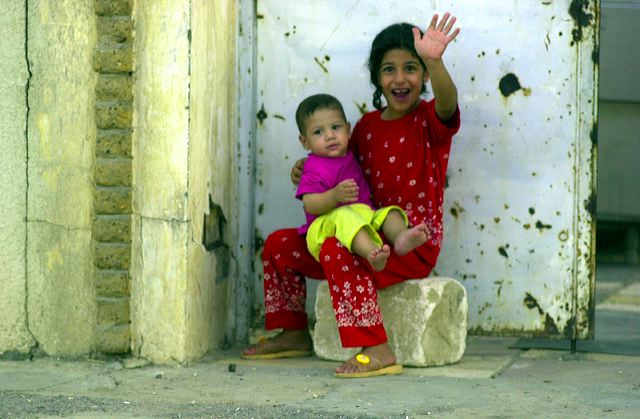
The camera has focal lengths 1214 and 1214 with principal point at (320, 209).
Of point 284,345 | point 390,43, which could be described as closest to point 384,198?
point 390,43

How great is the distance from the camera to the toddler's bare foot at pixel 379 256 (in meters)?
4.46

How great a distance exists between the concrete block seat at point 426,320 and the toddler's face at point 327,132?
0.56 m

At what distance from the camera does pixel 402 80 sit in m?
4.94

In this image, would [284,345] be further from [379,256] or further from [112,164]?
[112,164]

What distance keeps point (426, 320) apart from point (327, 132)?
2.78ft

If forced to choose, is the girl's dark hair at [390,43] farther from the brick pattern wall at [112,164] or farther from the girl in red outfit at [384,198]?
the brick pattern wall at [112,164]

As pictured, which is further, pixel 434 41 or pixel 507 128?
pixel 507 128

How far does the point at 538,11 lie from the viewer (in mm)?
5234

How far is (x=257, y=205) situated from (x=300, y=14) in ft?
2.87

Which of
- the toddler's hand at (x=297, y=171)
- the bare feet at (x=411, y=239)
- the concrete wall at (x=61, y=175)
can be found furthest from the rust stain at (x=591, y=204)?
the concrete wall at (x=61, y=175)

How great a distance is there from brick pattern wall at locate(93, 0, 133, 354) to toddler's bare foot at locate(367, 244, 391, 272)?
99cm

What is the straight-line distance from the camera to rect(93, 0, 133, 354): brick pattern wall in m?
4.73

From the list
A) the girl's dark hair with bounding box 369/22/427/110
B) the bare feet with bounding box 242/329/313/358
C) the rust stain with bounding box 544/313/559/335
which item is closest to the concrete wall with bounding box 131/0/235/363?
the bare feet with bounding box 242/329/313/358

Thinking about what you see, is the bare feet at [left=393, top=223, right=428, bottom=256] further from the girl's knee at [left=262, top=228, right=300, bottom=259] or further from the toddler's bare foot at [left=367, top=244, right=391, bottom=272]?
the girl's knee at [left=262, top=228, right=300, bottom=259]
